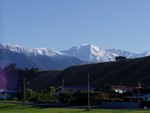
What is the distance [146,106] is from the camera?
83062 mm

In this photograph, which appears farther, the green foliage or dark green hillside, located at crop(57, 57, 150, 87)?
dark green hillside, located at crop(57, 57, 150, 87)

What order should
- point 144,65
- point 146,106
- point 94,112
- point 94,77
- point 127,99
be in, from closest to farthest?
point 94,112
point 146,106
point 127,99
point 144,65
point 94,77

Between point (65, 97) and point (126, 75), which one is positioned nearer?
point (65, 97)

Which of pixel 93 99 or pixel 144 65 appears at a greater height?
pixel 144 65

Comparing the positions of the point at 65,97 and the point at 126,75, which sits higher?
the point at 126,75

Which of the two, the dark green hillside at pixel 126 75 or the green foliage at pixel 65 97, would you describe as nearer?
the green foliage at pixel 65 97

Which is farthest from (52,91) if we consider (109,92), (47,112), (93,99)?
(47,112)

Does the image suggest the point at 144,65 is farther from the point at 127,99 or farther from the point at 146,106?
the point at 146,106

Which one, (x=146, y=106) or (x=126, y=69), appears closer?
(x=146, y=106)

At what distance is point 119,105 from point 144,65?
94363mm

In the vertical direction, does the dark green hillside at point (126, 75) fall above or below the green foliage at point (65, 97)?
above

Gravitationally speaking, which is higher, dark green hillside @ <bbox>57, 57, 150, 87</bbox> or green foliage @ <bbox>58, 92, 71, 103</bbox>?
dark green hillside @ <bbox>57, 57, 150, 87</bbox>

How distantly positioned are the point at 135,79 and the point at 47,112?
314ft

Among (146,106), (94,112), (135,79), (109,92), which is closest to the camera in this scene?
(94,112)
